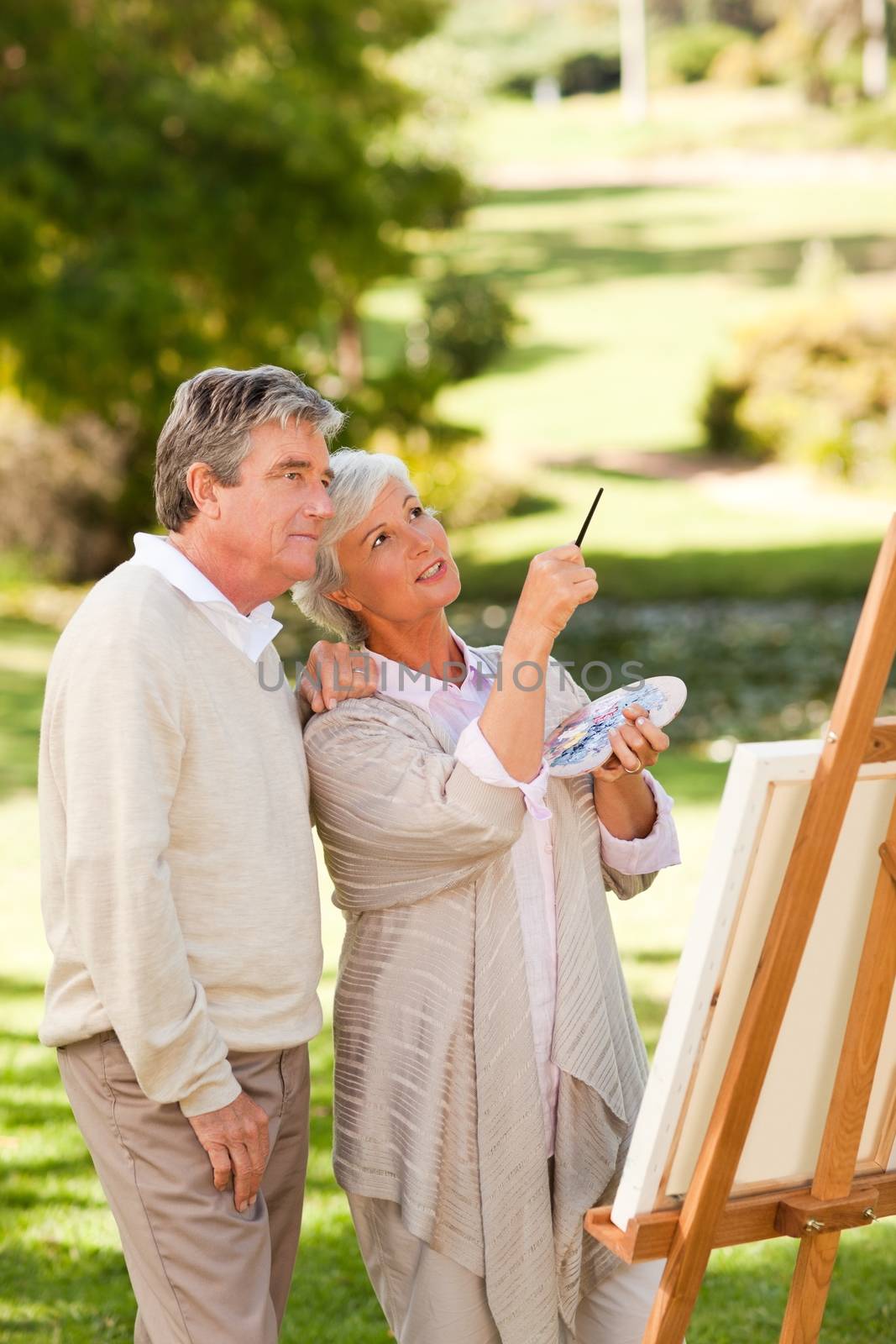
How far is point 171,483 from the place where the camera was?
2678 mm

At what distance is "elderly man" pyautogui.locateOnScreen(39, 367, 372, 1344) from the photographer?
2.41 meters

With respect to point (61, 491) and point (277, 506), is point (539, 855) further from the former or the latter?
point (61, 491)

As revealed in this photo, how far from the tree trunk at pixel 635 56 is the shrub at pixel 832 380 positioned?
1251 inches

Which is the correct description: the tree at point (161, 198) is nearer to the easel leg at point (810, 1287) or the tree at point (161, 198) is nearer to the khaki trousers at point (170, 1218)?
the khaki trousers at point (170, 1218)

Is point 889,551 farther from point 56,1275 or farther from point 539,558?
point 56,1275

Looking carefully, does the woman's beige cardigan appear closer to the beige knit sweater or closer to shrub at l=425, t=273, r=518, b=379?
the beige knit sweater

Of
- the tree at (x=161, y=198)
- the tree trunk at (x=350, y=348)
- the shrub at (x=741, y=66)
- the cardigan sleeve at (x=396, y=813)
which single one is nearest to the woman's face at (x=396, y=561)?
the cardigan sleeve at (x=396, y=813)

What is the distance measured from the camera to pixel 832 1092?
7.88 ft

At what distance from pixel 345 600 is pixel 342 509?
0.61 feet

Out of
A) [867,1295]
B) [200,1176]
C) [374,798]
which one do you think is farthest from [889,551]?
[867,1295]

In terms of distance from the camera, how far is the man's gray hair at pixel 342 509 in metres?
2.90

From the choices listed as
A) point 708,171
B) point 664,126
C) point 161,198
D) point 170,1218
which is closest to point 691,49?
point 664,126

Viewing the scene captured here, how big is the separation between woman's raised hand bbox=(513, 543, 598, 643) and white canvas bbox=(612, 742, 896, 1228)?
1.46 ft

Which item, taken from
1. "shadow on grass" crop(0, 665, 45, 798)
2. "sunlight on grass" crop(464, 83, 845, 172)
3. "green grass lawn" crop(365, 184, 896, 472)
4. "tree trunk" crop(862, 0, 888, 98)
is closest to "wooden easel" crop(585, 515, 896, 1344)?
"shadow on grass" crop(0, 665, 45, 798)
